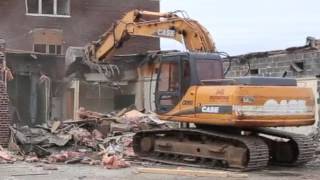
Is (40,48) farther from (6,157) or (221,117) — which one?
(221,117)

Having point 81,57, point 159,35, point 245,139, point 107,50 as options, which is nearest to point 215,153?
point 245,139

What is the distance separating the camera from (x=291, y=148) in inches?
632

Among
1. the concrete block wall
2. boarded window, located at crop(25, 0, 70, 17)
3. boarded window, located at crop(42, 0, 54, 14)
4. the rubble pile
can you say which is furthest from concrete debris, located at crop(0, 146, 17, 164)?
boarded window, located at crop(42, 0, 54, 14)

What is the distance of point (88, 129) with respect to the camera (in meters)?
20.4

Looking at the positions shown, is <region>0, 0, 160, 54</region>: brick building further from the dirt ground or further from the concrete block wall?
the dirt ground

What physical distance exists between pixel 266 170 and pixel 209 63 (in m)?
2.89

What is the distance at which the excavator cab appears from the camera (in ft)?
51.7

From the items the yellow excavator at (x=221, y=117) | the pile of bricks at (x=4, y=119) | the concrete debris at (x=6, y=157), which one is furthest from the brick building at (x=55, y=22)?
the yellow excavator at (x=221, y=117)

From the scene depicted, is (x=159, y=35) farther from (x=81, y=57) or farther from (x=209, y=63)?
(x=81, y=57)

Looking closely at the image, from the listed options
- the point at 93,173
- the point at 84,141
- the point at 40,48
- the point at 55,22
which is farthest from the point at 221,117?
the point at 55,22

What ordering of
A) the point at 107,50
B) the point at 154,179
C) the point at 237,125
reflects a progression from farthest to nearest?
the point at 107,50
the point at 237,125
the point at 154,179

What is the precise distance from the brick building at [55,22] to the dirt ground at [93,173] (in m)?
20.6

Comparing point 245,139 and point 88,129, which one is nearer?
point 245,139

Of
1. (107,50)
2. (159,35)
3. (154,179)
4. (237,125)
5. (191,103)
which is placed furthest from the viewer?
(107,50)
